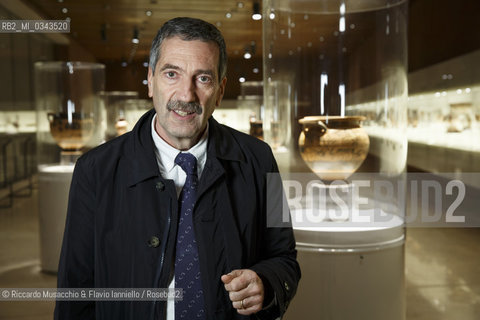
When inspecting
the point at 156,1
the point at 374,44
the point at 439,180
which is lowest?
the point at 439,180

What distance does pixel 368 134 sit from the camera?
2.81 m

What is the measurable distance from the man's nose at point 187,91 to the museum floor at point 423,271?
1753mm

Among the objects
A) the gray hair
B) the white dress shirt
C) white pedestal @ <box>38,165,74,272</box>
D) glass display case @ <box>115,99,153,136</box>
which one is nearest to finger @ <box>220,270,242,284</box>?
the white dress shirt

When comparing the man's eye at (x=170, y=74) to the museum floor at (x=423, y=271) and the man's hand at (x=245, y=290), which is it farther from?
the museum floor at (x=423, y=271)

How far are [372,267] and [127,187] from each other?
5.63ft

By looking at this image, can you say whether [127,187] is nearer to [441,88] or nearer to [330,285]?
[330,285]

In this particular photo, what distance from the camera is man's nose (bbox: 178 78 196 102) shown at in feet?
3.80

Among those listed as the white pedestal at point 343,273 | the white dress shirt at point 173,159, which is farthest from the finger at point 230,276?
the white pedestal at point 343,273

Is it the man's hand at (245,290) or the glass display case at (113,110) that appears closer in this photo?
the man's hand at (245,290)

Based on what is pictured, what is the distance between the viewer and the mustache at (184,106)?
1162 millimetres

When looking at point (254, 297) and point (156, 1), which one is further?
point (156, 1)

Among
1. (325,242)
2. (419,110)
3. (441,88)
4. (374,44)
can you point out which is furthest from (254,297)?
(419,110)

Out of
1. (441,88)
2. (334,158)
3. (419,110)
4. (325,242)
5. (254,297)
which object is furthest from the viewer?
(419,110)

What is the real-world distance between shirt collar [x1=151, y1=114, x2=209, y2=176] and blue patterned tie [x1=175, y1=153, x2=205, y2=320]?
3.8 inches
